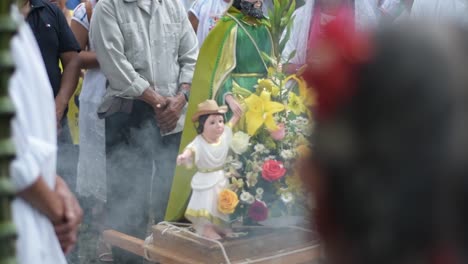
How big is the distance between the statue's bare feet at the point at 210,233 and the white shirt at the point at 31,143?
2.13m

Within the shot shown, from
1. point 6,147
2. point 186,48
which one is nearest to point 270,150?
point 186,48

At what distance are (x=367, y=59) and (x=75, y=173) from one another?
4.87m

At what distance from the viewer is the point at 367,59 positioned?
97 centimetres

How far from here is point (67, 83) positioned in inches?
196

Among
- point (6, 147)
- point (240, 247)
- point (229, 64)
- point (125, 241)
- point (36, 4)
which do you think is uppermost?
point (6, 147)

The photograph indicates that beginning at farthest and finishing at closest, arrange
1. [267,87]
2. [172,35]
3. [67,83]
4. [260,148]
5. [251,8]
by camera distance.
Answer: [172,35] → [67,83] → [251,8] → [267,87] → [260,148]

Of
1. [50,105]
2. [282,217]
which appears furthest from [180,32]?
[50,105]

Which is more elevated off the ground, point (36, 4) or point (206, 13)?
point (36, 4)

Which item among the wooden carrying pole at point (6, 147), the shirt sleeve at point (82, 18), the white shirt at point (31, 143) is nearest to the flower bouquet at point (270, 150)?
the shirt sleeve at point (82, 18)

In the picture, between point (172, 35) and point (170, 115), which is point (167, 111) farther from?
point (172, 35)

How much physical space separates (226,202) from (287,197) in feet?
1.10

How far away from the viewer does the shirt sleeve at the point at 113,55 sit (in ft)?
16.3

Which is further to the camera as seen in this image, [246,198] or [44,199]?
Result: [246,198]

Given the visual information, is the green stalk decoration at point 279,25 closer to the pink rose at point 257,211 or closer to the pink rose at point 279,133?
the pink rose at point 279,133
